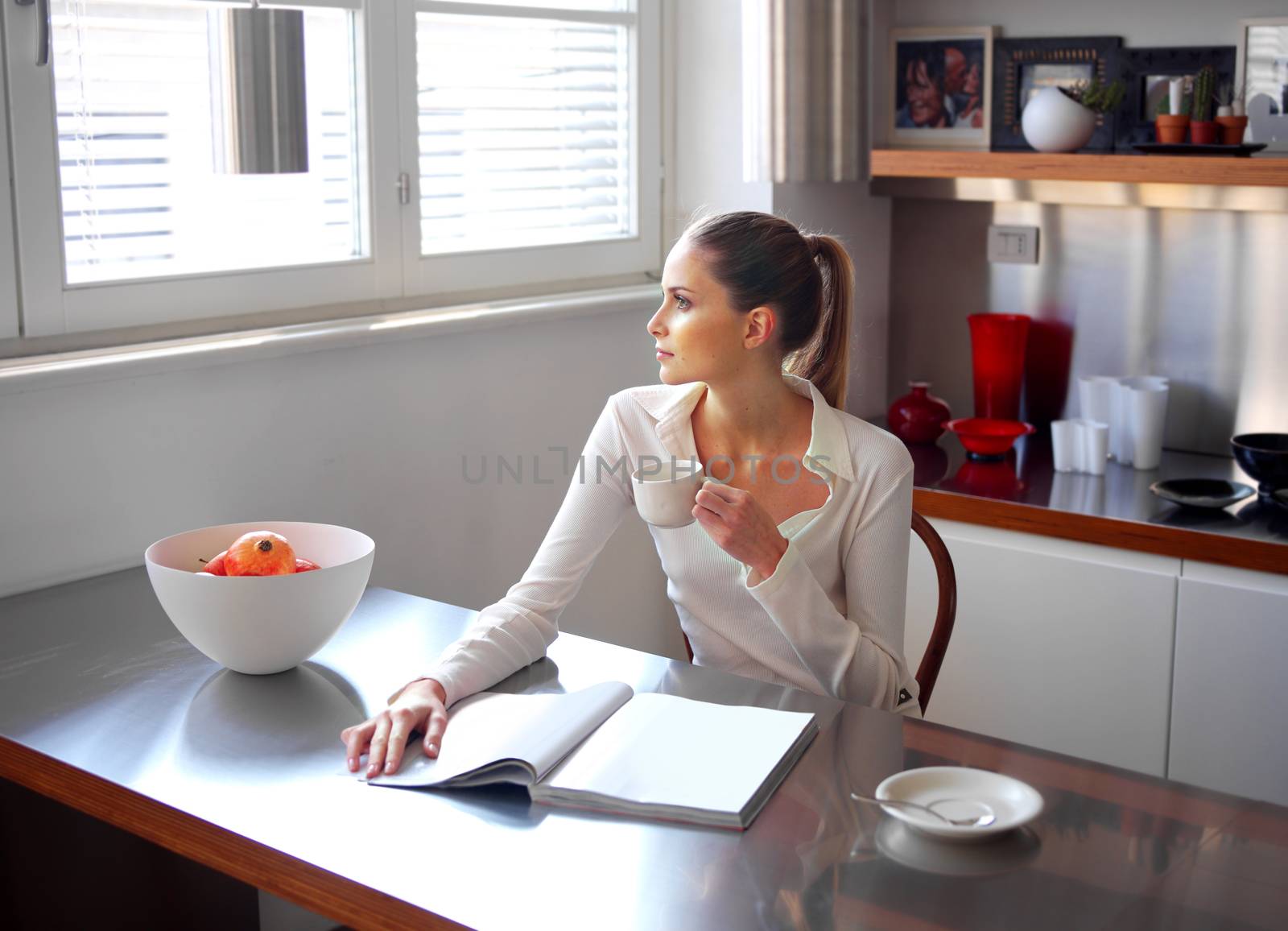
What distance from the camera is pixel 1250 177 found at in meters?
2.43

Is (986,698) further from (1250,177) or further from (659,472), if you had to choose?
(659,472)

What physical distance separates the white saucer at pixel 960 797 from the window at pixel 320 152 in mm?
1143

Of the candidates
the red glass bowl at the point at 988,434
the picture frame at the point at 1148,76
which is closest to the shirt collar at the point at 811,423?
the red glass bowl at the point at 988,434

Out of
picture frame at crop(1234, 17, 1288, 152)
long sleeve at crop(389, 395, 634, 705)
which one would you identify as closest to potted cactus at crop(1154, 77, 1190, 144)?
picture frame at crop(1234, 17, 1288, 152)

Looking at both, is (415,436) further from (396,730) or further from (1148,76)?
(1148,76)

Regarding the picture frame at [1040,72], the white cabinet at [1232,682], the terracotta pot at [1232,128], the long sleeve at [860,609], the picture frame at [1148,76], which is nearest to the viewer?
the long sleeve at [860,609]

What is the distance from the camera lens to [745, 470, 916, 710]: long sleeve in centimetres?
164

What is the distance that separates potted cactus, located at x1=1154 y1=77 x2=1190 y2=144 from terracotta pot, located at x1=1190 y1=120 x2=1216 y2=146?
0.08 ft

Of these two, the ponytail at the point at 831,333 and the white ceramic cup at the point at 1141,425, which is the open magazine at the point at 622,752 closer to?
the ponytail at the point at 831,333

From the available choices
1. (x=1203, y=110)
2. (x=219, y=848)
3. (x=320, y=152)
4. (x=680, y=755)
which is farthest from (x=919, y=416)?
(x=219, y=848)

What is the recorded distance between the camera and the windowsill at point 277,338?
6.09ft

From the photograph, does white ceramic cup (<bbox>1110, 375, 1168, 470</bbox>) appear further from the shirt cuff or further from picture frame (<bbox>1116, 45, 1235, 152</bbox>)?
the shirt cuff

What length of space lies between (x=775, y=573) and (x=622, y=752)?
0.36 m

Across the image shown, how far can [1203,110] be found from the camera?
104 inches
